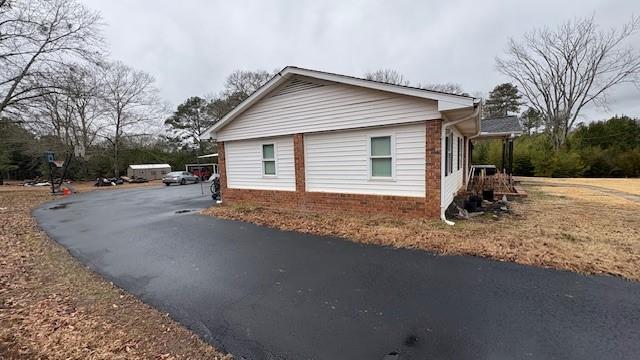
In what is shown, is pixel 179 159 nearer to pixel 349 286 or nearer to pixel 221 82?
pixel 221 82

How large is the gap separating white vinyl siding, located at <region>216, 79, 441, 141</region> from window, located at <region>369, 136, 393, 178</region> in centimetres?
48

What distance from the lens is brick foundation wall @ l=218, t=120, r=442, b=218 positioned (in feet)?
22.5

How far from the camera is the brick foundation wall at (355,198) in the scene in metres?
6.86

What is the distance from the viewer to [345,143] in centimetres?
830

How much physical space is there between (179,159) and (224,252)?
3955cm

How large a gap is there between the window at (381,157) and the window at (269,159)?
3587mm

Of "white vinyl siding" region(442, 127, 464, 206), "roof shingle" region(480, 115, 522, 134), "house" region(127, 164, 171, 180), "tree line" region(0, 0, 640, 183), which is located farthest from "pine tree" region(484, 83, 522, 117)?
"house" region(127, 164, 171, 180)

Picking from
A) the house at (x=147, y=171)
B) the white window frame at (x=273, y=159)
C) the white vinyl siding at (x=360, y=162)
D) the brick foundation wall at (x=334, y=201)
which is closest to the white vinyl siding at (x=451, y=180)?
the white vinyl siding at (x=360, y=162)

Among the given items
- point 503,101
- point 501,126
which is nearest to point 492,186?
point 501,126

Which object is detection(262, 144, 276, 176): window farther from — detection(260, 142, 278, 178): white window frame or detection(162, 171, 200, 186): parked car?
detection(162, 171, 200, 186): parked car

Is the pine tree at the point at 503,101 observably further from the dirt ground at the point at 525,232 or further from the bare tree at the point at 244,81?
the dirt ground at the point at 525,232

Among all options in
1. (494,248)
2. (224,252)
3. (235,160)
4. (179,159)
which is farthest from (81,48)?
(179,159)

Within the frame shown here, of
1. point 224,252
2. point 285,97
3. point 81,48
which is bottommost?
point 224,252

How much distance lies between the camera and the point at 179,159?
40.7 meters
